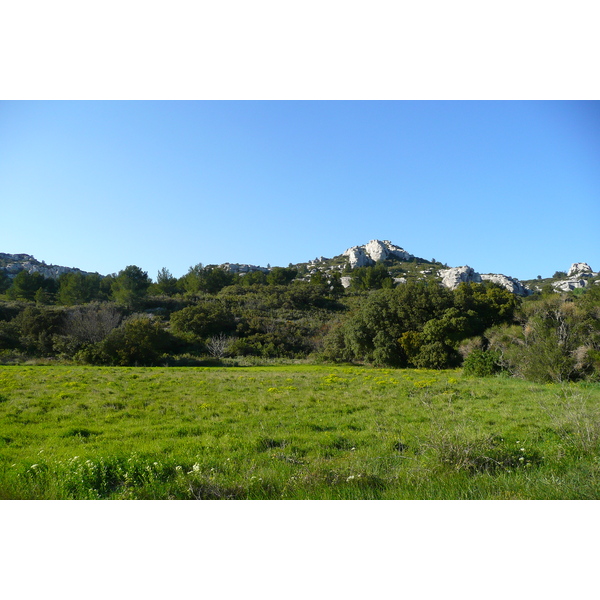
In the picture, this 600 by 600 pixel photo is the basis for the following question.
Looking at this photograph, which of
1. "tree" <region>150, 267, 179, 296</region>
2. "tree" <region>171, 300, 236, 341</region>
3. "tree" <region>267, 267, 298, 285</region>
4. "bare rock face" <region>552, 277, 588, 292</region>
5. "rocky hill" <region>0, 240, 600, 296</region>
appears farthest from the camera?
"tree" <region>267, 267, 298, 285</region>

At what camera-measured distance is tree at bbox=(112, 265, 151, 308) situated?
3147 centimetres

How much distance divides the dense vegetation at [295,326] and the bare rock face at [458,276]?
7.91 meters

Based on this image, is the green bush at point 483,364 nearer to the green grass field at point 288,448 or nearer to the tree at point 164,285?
the green grass field at point 288,448

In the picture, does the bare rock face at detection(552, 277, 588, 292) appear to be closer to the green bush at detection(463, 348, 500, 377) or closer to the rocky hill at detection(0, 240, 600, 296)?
the rocky hill at detection(0, 240, 600, 296)

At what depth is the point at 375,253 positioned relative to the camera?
61.5 metres

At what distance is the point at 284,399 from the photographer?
7426 millimetres

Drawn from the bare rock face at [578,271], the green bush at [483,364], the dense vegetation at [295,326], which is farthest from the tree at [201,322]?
the bare rock face at [578,271]

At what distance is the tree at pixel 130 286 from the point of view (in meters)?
31.5

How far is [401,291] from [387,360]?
16.7ft

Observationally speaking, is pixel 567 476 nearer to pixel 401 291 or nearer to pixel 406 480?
pixel 406 480

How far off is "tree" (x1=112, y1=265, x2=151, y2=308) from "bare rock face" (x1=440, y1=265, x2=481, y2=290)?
3282 cm

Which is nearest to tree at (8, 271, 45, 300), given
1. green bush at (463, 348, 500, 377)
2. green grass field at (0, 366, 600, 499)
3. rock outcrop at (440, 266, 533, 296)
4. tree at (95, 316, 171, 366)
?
tree at (95, 316, 171, 366)

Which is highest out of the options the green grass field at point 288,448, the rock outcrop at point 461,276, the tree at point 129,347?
the rock outcrop at point 461,276

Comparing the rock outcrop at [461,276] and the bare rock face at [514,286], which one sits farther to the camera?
the rock outcrop at [461,276]
